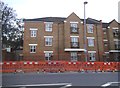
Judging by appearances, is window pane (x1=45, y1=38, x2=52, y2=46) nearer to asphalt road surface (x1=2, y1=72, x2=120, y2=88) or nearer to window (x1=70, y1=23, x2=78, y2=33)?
window (x1=70, y1=23, x2=78, y2=33)

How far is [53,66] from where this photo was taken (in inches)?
955

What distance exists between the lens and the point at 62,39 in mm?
45281

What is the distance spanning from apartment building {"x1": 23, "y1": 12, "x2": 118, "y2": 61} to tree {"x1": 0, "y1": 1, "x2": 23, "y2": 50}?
37.6 ft

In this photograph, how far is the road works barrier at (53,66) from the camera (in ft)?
76.9

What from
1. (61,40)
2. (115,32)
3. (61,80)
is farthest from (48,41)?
(61,80)

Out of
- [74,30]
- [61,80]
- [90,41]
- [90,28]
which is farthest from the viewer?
[90,28]

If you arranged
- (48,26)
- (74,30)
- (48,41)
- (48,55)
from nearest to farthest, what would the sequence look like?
(48,55) → (48,41) → (48,26) → (74,30)

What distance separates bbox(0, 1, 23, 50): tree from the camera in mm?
53469

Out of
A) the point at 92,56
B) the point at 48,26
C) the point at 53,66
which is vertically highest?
the point at 48,26

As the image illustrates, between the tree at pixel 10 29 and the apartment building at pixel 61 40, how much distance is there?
11461 mm

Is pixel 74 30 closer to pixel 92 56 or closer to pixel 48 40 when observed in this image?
pixel 48 40

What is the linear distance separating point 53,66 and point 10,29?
32.6m

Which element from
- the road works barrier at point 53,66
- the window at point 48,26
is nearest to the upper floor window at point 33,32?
the window at point 48,26

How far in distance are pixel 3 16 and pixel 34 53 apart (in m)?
15.4
